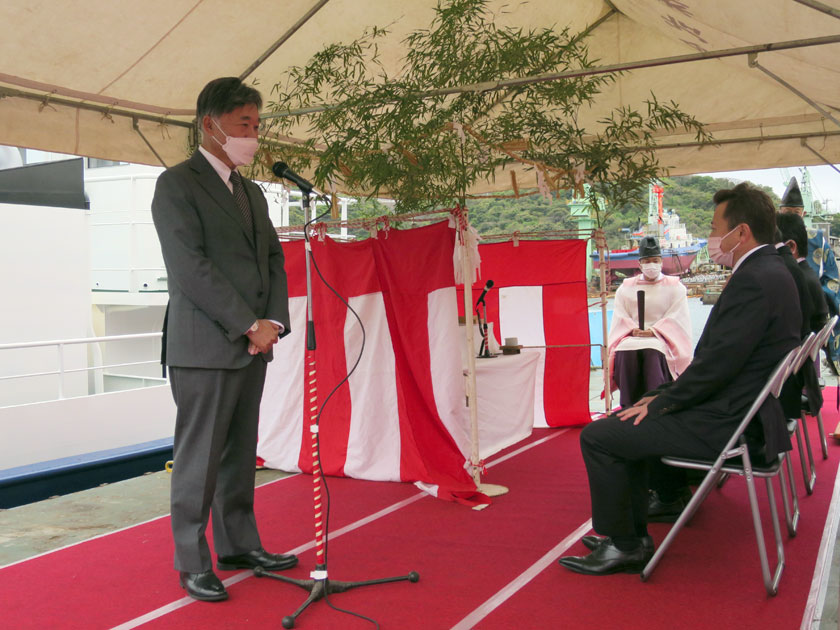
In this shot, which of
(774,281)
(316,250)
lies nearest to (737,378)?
(774,281)

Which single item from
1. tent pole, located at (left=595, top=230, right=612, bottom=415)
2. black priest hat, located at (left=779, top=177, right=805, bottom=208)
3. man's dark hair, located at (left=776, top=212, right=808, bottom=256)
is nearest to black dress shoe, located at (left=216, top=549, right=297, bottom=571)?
man's dark hair, located at (left=776, top=212, right=808, bottom=256)

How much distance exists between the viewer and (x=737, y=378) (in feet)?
8.54

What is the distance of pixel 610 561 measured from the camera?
2750 mm

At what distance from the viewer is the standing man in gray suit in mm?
2494

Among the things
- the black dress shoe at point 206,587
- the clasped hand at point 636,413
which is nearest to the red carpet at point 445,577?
the black dress shoe at point 206,587

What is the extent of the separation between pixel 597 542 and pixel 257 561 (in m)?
1.37

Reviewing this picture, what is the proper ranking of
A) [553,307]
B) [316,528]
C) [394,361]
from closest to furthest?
1. [316,528]
2. [394,361]
3. [553,307]

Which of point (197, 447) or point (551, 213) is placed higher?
point (551, 213)

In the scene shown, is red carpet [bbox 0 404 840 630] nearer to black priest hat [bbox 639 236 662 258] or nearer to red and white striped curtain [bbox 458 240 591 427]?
black priest hat [bbox 639 236 662 258]

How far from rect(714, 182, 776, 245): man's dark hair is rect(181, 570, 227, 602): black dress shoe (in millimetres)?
2329

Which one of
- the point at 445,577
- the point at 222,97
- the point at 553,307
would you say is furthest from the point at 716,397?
the point at 553,307

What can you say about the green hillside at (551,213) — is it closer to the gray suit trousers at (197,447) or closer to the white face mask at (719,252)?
the white face mask at (719,252)

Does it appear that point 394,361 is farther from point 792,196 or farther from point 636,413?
point 792,196

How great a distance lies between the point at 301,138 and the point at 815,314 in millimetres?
3812
